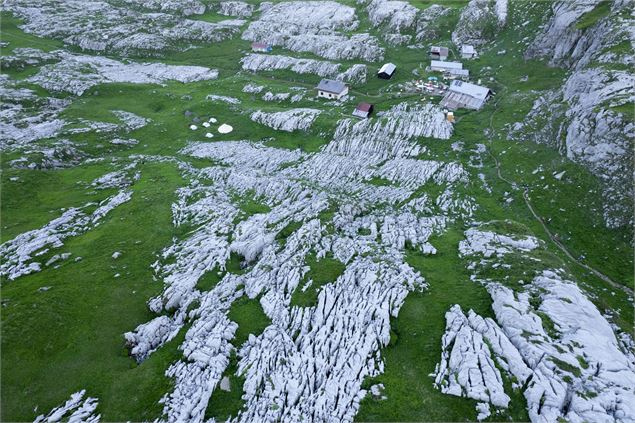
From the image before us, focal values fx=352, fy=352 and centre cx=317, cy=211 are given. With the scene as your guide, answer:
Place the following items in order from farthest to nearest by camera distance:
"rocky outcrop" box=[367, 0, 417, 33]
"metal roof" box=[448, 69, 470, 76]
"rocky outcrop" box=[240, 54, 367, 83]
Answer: "rocky outcrop" box=[367, 0, 417, 33] → "rocky outcrop" box=[240, 54, 367, 83] → "metal roof" box=[448, 69, 470, 76]

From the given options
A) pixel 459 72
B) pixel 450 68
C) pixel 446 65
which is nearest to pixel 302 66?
pixel 446 65


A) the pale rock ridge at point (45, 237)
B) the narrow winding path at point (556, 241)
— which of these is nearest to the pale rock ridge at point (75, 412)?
the pale rock ridge at point (45, 237)

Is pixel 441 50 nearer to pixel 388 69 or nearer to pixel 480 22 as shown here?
pixel 480 22

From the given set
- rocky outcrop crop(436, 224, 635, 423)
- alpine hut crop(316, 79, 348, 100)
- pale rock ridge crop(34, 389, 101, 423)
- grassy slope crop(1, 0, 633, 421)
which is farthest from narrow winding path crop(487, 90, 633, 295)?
pale rock ridge crop(34, 389, 101, 423)

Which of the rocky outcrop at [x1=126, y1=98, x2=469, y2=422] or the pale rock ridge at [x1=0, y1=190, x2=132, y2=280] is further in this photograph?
the pale rock ridge at [x1=0, y1=190, x2=132, y2=280]

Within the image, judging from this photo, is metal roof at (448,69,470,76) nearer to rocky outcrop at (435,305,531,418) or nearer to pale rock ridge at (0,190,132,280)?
rocky outcrop at (435,305,531,418)

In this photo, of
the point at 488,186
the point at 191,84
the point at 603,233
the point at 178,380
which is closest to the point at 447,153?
the point at 488,186
